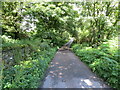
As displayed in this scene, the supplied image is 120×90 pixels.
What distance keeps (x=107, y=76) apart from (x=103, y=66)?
42 centimetres

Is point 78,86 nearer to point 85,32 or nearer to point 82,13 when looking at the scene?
point 82,13

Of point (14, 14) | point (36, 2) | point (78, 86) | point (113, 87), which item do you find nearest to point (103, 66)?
point (113, 87)

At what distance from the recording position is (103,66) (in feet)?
10.2

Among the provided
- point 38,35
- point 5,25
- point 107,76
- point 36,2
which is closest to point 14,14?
point 5,25

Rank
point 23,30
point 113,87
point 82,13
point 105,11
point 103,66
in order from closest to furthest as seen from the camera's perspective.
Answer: point 113,87, point 103,66, point 105,11, point 23,30, point 82,13

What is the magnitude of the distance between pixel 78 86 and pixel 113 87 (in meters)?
1.18

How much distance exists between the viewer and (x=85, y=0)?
20.6 ft

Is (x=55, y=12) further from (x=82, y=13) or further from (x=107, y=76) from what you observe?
(x=107, y=76)

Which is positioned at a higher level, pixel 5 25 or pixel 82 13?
pixel 82 13

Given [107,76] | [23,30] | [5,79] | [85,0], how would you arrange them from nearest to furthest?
[5,79]
[107,76]
[85,0]
[23,30]

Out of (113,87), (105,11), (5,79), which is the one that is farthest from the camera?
(105,11)

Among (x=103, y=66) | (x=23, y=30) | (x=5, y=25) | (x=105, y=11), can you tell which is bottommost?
(x=103, y=66)

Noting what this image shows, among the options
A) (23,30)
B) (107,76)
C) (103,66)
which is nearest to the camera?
(107,76)

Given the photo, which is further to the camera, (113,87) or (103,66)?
(103,66)
